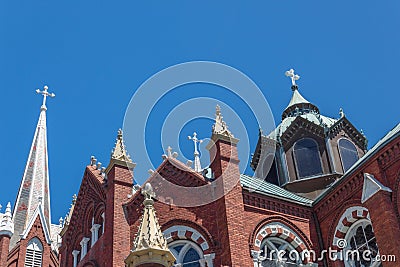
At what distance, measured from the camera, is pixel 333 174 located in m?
29.7

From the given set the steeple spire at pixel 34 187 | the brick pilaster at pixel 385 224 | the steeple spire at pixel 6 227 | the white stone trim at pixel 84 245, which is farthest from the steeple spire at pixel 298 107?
the steeple spire at pixel 34 187

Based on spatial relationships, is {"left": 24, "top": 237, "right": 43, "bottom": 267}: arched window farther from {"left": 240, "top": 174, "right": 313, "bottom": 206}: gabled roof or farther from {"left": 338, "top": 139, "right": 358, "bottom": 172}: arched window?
{"left": 338, "top": 139, "right": 358, "bottom": 172}: arched window

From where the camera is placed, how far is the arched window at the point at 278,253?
23.3 m

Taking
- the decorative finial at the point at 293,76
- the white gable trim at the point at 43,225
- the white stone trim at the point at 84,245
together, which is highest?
the decorative finial at the point at 293,76

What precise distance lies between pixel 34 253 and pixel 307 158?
71.3ft

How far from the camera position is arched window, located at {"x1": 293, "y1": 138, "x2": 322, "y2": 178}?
30.4 m

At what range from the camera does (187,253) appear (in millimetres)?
22688

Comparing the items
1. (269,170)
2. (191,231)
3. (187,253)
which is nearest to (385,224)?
(191,231)

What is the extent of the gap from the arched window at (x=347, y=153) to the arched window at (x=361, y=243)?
7.39 meters

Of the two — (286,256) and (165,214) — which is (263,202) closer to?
(286,256)

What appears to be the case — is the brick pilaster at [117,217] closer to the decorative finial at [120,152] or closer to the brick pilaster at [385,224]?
the decorative finial at [120,152]

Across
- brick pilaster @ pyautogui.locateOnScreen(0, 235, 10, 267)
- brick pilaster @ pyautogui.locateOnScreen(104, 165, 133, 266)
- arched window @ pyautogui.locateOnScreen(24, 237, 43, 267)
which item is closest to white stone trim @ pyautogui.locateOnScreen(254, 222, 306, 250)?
brick pilaster @ pyautogui.locateOnScreen(104, 165, 133, 266)

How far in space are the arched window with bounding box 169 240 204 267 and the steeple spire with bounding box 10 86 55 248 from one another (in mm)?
22926

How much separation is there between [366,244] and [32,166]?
33.9m
